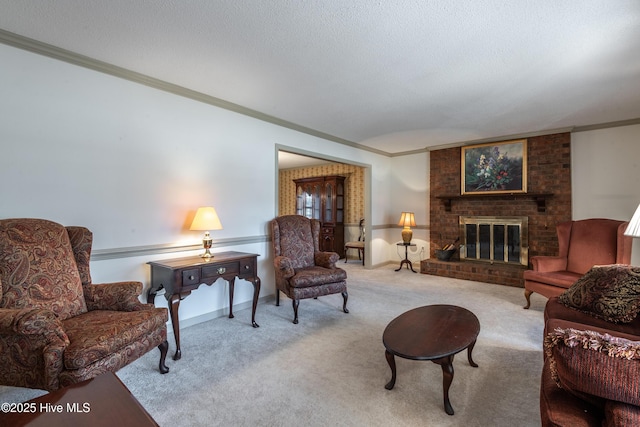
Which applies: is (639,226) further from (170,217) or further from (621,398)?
(170,217)

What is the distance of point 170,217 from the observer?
301 centimetres

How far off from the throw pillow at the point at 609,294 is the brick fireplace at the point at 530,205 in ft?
8.76

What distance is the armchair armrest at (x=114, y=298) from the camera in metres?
2.14

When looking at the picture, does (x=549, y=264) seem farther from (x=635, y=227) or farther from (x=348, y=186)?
(x=348, y=186)

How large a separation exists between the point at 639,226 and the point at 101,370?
121 inches

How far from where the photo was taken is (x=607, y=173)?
4.34 m

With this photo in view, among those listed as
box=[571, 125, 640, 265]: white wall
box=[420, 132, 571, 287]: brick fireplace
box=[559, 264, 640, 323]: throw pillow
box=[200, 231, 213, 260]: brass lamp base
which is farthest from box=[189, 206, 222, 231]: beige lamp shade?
box=[571, 125, 640, 265]: white wall

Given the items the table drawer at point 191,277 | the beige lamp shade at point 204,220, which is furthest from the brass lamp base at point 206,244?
the table drawer at point 191,277

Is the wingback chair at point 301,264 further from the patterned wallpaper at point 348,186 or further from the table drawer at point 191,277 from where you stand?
the patterned wallpaper at point 348,186

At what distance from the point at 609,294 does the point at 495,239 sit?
11.1 ft

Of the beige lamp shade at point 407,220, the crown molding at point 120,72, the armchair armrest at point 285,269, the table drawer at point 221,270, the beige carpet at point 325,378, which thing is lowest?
the beige carpet at point 325,378

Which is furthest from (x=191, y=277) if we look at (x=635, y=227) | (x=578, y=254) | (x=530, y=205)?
(x=530, y=205)

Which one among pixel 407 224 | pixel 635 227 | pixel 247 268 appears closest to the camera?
pixel 635 227

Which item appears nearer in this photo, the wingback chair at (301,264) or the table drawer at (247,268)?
the table drawer at (247,268)
